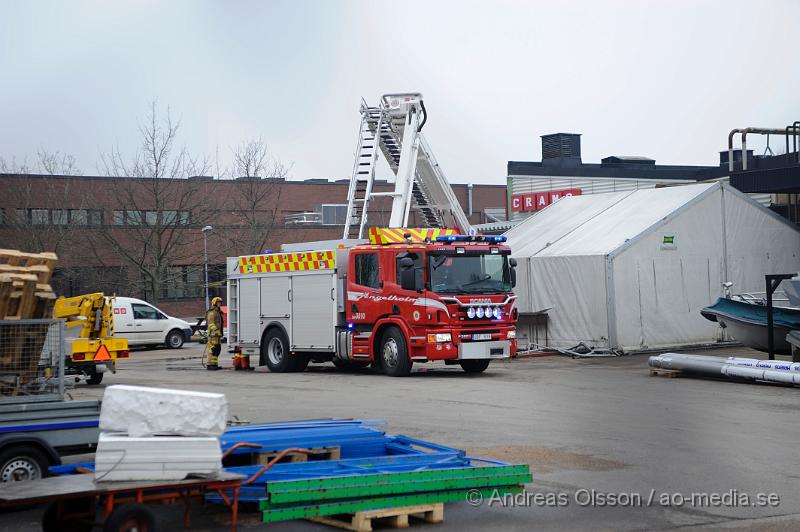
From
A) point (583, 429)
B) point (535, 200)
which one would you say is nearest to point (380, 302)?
point (583, 429)

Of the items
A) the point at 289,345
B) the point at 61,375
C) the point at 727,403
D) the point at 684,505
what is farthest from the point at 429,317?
the point at 684,505

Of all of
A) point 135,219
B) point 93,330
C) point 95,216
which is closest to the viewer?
point 93,330

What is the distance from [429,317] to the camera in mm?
20578

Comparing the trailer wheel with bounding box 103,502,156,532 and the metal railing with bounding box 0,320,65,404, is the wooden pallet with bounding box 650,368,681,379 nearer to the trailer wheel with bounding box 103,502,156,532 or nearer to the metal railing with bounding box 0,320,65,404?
the metal railing with bounding box 0,320,65,404

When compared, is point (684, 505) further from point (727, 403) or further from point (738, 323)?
point (738, 323)

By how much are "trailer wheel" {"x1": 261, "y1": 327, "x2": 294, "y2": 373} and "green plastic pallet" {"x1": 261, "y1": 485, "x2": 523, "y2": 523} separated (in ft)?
53.6

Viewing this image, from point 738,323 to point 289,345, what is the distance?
33.8ft

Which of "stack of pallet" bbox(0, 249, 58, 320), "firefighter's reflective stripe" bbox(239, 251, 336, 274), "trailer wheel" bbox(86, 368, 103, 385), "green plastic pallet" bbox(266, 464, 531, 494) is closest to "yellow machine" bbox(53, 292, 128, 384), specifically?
"trailer wheel" bbox(86, 368, 103, 385)

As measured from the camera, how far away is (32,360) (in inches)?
411

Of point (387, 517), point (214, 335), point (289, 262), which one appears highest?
point (289, 262)

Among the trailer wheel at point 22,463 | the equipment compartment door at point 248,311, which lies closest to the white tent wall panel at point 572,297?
the equipment compartment door at point 248,311

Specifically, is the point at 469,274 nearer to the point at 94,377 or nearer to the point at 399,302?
the point at 399,302

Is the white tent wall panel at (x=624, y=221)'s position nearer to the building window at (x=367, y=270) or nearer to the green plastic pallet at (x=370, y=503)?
the building window at (x=367, y=270)

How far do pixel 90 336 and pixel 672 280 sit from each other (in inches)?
591
